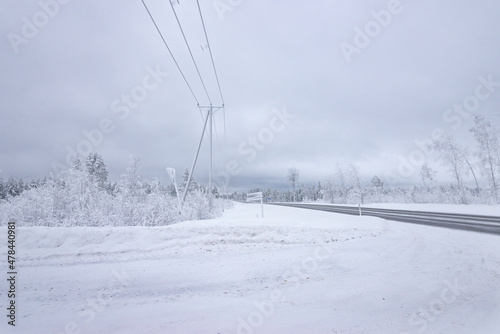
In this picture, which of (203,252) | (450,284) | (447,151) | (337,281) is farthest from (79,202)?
(447,151)

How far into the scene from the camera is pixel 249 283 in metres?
4.80

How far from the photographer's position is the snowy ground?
3322 millimetres

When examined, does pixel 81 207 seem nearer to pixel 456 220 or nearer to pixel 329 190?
pixel 456 220

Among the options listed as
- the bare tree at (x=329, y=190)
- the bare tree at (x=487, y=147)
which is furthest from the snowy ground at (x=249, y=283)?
the bare tree at (x=329, y=190)

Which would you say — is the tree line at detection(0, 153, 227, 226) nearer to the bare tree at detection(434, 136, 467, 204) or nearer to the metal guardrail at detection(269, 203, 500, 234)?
the metal guardrail at detection(269, 203, 500, 234)

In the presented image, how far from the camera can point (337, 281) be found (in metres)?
4.85

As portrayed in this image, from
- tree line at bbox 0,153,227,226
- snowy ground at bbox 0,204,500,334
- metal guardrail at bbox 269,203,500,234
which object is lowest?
metal guardrail at bbox 269,203,500,234

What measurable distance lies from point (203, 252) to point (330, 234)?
5119mm

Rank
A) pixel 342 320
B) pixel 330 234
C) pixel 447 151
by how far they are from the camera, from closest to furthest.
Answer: pixel 342 320 < pixel 330 234 < pixel 447 151

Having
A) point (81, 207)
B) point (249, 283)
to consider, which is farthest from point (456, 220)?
point (81, 207)

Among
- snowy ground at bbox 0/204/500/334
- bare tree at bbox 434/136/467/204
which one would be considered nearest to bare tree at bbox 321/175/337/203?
bare tree at bbox 434/136/467/204

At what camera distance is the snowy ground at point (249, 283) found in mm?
3322

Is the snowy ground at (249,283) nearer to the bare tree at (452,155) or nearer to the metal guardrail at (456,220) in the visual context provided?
the metal guardrail at (456,220)

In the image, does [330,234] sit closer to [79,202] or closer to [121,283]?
[121,283]
